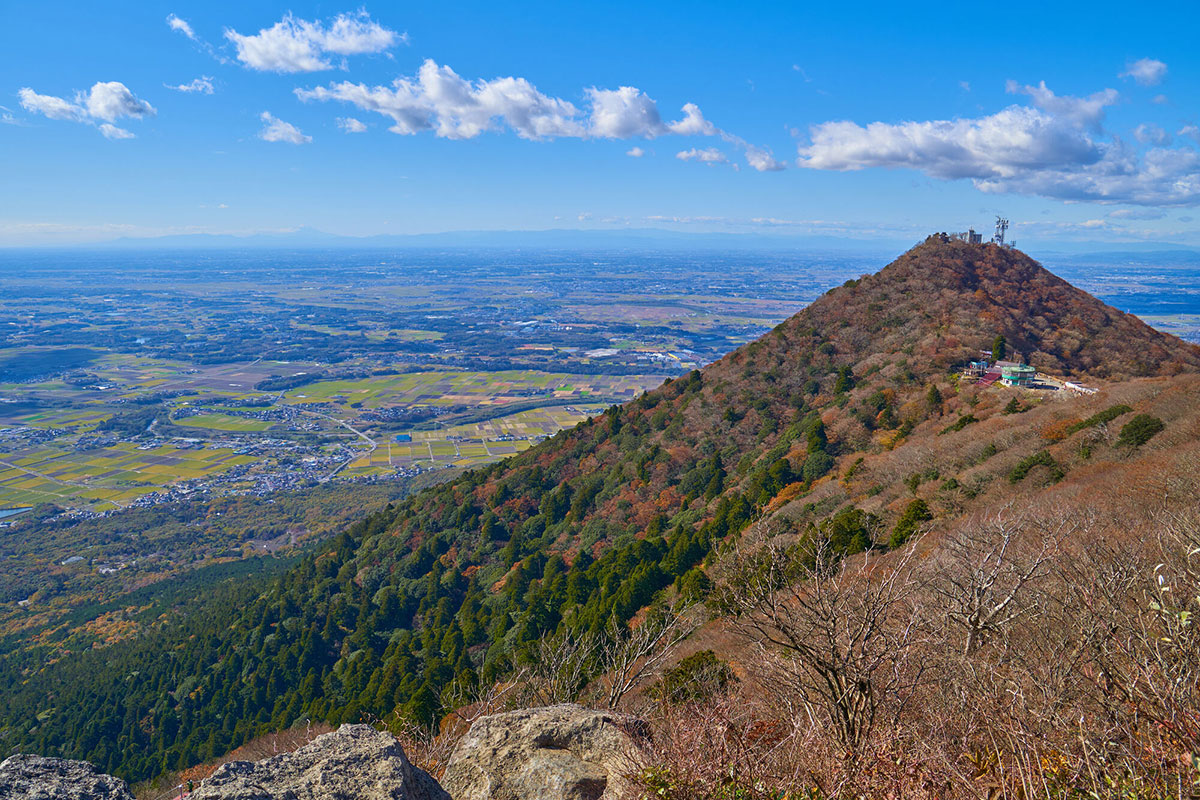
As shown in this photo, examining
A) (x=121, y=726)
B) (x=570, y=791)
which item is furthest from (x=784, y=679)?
(x=121, y=726)

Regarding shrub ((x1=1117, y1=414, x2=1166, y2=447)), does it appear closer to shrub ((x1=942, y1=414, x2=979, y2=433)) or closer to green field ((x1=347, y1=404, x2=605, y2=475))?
shrub ((x1=942, y1=414, x2=979, y2=433))

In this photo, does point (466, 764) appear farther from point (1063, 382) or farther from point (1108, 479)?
point (1063, 382)

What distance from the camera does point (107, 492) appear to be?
301 ft

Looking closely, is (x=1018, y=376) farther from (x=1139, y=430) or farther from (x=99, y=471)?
(x=99, y=471)

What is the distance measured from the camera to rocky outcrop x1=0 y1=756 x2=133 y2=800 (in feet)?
22.0

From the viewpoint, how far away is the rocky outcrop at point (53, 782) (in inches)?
263

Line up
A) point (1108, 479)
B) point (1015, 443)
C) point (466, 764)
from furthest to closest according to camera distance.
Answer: point (1015, 443) < point (1108, 479) < point (466, 764)

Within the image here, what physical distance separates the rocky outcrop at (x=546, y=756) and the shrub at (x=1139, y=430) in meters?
23.3

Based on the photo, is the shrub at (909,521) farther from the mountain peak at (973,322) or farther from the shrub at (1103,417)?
the mountain peak at (973,322)

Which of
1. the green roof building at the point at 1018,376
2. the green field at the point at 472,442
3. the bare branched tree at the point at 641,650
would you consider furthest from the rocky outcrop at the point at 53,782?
the green field at the point at 472,442

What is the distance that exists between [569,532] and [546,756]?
1409 inches

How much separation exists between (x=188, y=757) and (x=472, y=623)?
17431 mm

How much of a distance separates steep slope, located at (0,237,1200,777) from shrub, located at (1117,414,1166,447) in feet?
29.7

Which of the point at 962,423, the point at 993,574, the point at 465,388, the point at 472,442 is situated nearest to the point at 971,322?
the point at 962,423
